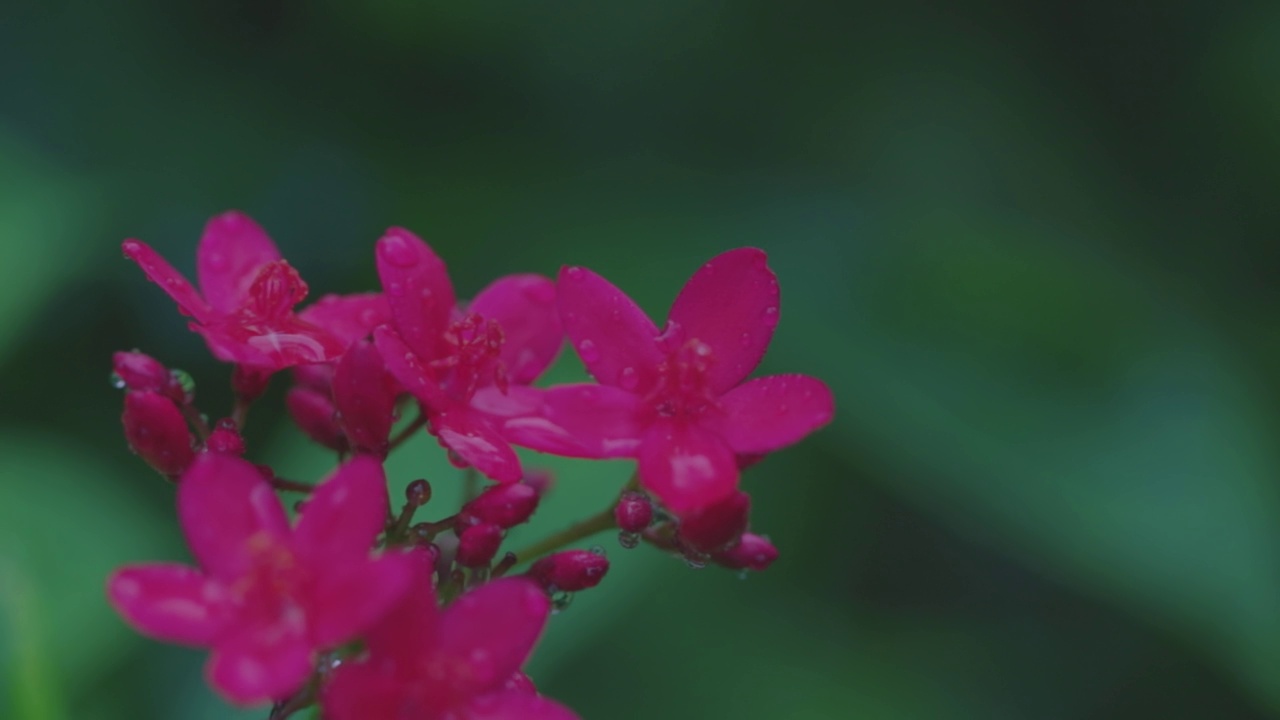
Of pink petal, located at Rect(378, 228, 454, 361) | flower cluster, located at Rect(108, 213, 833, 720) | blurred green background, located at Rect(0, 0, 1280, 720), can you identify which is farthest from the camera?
blurred green background, located at Rect(0, 0, 1280, 720)

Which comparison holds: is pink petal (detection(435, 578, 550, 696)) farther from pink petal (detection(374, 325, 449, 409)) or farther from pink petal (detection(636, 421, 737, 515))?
pink petal (detection(374, 325, 449, 409))

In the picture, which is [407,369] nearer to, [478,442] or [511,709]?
[478,442]

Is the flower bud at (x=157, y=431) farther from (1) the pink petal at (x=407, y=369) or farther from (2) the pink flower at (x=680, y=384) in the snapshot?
(2) the pink flower at (x=680, y=384)

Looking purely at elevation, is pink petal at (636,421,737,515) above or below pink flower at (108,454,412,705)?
above

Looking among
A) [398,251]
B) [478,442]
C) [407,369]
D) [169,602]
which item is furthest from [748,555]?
[169,602]

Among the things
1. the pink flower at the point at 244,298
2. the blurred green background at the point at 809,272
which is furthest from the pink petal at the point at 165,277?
the blurred green background at the point at 809,272

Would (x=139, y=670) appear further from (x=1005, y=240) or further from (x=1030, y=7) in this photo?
(x=1030, y=7)

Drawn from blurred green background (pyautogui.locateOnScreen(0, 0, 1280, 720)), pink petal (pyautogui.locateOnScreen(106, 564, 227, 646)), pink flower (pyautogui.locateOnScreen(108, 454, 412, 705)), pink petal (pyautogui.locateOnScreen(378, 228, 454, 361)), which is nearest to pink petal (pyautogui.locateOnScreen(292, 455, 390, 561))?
pink flower (pyautogui.locateOnScreen(108, 454, 412, 705))
